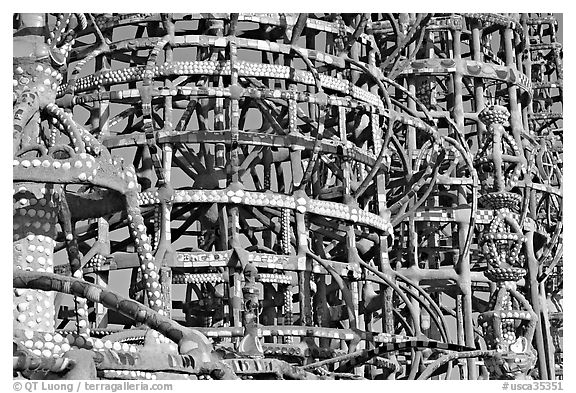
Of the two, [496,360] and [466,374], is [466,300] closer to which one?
[466,374]

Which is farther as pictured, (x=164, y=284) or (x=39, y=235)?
(x=164, y=284)

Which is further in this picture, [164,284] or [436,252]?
[436,252]

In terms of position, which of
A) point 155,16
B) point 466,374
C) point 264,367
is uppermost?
point 155,16

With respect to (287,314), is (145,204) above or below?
above

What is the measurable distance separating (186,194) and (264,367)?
13883mm

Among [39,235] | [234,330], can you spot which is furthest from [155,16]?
[39,235]

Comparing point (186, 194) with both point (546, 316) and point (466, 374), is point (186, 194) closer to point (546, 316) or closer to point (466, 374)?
point (466, 374)

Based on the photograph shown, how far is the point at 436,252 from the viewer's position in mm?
54312

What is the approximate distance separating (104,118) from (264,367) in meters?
17.4

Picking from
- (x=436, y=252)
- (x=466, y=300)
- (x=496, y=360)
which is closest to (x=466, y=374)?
(x=466, y=300)

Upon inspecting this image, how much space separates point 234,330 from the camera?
38.5 metres

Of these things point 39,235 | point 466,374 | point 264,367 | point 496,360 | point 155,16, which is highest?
point 155,16
